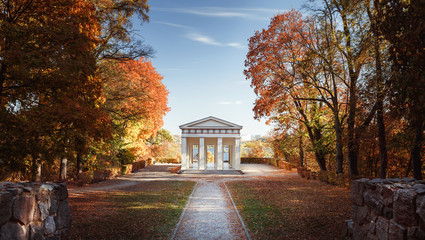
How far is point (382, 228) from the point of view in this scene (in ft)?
15.8

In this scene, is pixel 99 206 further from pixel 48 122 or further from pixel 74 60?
pixel 74 60

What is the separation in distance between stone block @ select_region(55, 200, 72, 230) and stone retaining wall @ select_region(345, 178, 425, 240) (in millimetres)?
6432

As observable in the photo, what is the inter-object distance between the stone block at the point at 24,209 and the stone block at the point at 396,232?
6.23m

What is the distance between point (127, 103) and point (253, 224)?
13.2 metres

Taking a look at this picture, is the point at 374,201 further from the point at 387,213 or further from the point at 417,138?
the point at 417,138

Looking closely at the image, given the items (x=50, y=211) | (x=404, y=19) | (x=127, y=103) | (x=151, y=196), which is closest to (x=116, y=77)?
(x=127, y=103)

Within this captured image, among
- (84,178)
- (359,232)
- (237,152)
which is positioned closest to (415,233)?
(359,232)

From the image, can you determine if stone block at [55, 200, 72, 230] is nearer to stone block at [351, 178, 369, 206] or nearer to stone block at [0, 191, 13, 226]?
stone block at [0, 191, 13, 226]

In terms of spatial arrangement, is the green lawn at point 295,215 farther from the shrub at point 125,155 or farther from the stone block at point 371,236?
the shrub at point 125,155

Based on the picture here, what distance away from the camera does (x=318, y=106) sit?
62.8 ft

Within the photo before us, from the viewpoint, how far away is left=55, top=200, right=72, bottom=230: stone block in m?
5.62

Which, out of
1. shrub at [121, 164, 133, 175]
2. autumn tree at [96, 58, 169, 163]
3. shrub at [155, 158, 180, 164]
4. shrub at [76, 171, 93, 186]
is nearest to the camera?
autumn tree at [96, 58, 169, 163]

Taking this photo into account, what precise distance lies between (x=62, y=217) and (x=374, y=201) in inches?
257

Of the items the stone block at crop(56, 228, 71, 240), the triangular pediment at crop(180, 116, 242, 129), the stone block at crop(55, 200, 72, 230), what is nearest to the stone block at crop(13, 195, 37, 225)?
the stone block at crop(55, 200, 72, 230)
